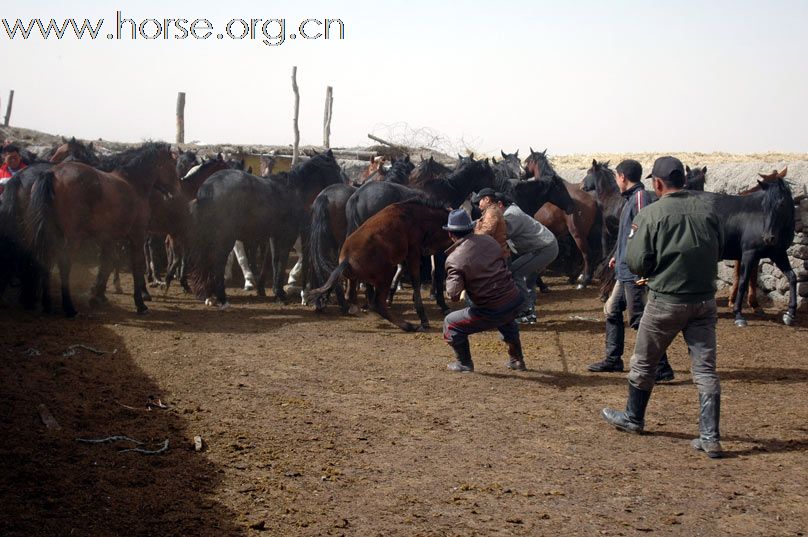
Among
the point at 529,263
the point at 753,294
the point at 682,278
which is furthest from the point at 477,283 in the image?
the point at 753,294

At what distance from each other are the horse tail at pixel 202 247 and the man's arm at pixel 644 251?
7.16 meters

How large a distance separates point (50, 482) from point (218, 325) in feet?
18.3

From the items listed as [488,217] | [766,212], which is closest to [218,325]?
[488,217]

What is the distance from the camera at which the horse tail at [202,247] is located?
1109cm

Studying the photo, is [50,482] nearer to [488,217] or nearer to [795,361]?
[488,217]

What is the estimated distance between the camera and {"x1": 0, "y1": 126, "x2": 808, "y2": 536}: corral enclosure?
4.04 metres

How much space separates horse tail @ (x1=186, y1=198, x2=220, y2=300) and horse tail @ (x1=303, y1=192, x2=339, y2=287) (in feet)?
4.47

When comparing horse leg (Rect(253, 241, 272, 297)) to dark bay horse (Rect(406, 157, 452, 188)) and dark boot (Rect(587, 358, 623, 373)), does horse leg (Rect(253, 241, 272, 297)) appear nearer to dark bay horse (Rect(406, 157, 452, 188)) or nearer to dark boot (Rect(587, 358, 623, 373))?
dark bay horse (Rect(406, 157, 452, 188))

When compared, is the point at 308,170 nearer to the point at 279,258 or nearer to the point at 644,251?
the point at 279,258

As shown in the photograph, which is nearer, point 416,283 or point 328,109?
point 416,283

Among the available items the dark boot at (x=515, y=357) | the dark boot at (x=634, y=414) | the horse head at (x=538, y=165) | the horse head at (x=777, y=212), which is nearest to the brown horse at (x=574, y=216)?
the horse head at (x=538, y=165)

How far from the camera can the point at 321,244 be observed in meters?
10.8

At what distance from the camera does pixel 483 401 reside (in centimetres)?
641

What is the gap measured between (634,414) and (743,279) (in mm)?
5226
